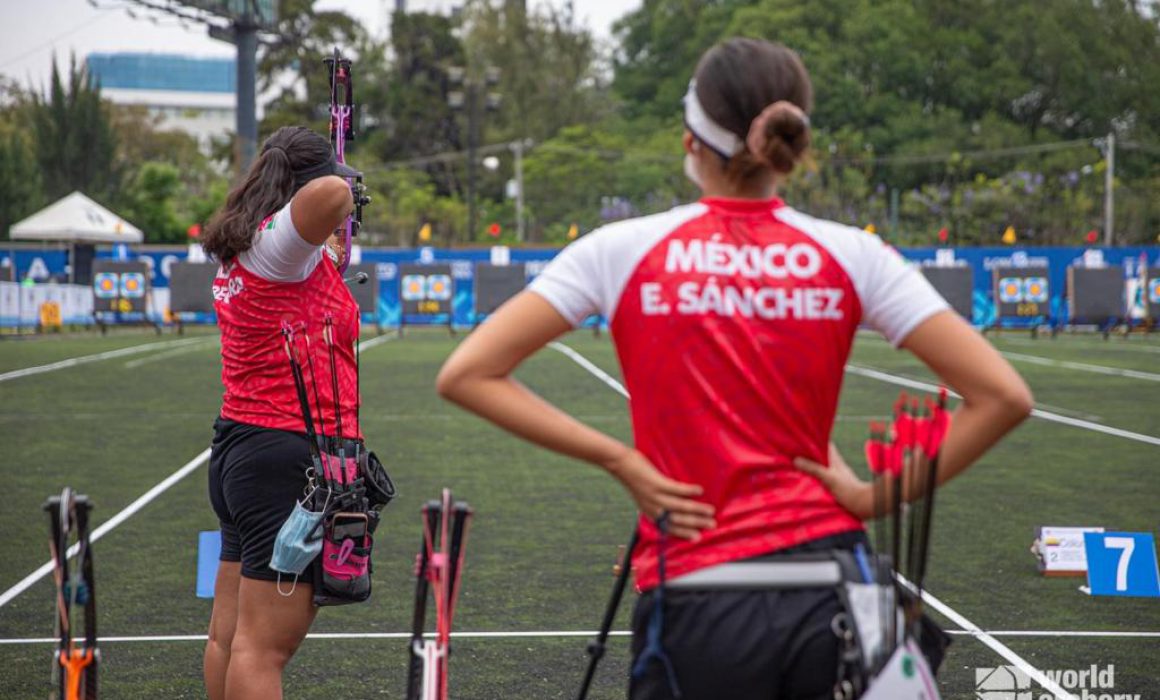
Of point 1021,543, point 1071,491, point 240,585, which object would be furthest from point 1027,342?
point 240,585

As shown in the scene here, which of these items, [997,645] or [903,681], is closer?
[903,681]

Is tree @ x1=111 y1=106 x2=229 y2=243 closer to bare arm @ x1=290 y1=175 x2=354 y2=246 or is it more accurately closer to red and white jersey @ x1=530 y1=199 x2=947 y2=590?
bare arm @ x1=290 y1=175 x2=354 y2=246

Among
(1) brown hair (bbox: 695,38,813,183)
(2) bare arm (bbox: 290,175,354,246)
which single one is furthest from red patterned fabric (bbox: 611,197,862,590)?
(2) bare arm (bbox: 290,175,354,246)

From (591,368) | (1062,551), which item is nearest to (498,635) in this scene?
(1062,551)

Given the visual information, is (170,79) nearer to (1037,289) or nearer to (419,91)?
(419,91)

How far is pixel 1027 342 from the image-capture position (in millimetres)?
30031

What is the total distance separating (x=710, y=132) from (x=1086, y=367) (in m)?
21.4

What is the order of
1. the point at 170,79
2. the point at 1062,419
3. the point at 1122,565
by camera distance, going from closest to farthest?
the point at 1122,565
the point at 1062,419
the point at 170,79

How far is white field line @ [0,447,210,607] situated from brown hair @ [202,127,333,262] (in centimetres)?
178

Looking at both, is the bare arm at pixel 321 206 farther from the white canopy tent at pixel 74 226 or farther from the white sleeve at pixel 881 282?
the white canopy tent at pixel 74 226

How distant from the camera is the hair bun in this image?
8.38ft

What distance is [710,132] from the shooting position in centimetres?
263

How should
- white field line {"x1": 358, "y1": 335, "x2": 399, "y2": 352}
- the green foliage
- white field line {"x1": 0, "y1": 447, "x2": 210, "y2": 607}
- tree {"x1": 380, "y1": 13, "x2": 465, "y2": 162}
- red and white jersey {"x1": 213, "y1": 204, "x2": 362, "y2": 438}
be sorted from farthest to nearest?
tree {"x1": 380, "y1": 13, "x2": 465, "y2": 162} → the green foliage → white field line {"x1": 358, "y1": 335, "x2": 399, "y2": 352} → white field line {"x1": 0, "y1": 447, "x2": 210, "y2": 607} → red and white jersey {"x1": 213, "y1": 204, "x2": 362, "y2": 438}

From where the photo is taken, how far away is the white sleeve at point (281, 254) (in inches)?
153
